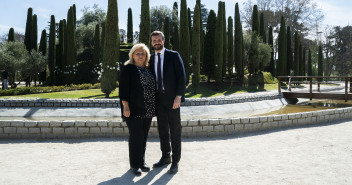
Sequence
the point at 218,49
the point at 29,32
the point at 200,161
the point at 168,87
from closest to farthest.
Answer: the point at 168,87, the point at 200,161, the point at 218,49, the point at 29,32

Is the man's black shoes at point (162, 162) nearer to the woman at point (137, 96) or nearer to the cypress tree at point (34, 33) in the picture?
the woman at point (137, 96)

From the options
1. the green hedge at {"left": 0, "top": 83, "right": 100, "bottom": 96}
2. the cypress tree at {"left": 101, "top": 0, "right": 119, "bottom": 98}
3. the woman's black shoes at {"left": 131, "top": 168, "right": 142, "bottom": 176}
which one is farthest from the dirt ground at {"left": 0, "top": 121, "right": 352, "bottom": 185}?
the green hedge at {"left": 0, "top": 83, "right": 100, "bottom": 96}

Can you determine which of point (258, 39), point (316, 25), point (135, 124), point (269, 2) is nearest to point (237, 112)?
point (135, 124)

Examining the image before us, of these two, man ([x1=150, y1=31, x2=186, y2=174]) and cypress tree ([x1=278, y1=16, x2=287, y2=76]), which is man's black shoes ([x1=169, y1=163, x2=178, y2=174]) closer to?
man ([x1=150, y1=31, x2=186, y2=174])

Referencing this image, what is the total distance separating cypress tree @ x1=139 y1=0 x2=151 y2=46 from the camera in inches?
688

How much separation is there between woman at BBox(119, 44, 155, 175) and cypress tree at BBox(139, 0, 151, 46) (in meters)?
13.7

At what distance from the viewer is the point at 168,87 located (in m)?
4.02

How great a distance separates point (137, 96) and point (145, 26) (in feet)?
47.1

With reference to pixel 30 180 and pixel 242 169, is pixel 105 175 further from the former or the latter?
pixel 242 169

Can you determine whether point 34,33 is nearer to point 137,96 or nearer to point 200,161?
point 137,96

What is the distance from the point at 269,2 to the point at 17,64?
1329 inches

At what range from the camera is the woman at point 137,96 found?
3844 mm

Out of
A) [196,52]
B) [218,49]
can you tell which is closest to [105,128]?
[196,52]

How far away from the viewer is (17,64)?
20.5 metres
